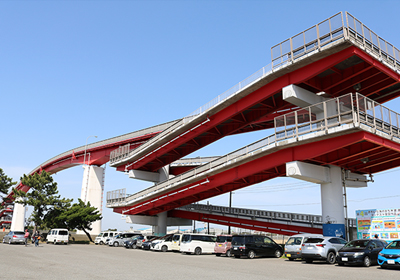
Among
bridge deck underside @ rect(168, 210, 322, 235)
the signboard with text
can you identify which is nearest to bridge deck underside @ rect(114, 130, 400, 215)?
the signboard with text

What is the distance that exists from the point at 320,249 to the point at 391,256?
12.3ft

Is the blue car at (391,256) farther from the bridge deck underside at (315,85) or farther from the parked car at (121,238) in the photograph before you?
the parked car at (121,238)

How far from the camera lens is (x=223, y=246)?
28.0m

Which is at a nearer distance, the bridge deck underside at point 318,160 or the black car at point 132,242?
the bridge deck underside at point 318,160

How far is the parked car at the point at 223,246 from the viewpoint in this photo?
90.6 feet

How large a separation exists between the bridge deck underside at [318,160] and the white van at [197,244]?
182 inches

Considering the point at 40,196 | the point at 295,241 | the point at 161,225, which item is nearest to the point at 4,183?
the point at 40,196

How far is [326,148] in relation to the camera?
22.0 meters

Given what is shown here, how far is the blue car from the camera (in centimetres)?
1688

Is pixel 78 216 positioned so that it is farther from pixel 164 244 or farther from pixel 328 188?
pixel 328 188

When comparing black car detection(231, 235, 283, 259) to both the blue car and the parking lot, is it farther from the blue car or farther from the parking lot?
the blue car

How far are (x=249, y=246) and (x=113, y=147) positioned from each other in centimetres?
3628

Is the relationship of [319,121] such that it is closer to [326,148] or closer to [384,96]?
[326,148]

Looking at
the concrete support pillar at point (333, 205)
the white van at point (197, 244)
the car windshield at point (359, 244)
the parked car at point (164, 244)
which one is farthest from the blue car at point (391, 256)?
the parked car at point (164, 244)
